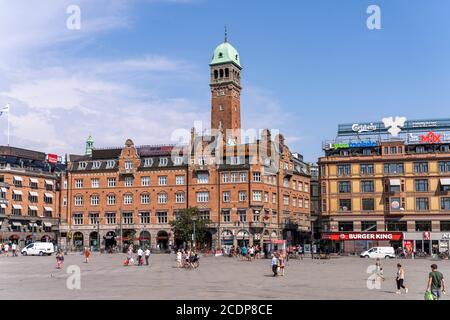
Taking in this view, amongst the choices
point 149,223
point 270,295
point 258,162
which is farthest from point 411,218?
point 270,295

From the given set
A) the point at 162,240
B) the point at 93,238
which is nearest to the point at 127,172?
the point at 93,238

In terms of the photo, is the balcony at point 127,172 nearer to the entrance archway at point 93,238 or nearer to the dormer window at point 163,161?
the dormer window at point 163,161

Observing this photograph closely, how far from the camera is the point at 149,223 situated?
10238 centimetres

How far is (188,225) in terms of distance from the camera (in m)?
90.6

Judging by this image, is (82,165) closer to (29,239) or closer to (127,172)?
(127,172)

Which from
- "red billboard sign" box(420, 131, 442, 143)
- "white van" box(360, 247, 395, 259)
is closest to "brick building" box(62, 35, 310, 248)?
"white van" box(360, 247, 395, 259)

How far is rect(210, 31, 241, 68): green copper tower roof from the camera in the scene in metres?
127

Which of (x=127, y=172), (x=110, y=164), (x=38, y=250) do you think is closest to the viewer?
(x=38, y=250)

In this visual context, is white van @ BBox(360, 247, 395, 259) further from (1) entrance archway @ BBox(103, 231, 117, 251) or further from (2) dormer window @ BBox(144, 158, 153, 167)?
(1) entrance archway @ BBox(103, 231, 117, 251)

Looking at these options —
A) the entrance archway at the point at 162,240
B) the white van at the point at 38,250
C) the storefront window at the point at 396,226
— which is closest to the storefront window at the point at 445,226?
the storefront window at the point at 396,226

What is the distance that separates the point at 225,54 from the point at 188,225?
4960cm

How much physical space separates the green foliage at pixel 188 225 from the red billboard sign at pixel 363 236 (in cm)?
1922

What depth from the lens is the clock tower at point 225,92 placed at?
124m
